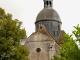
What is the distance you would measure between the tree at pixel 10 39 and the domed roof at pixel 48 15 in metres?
13.3

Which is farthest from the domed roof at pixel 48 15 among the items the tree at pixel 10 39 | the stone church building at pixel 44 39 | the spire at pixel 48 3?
the tree at pixel 10 39

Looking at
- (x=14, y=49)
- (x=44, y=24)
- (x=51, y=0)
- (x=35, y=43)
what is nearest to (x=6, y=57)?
(x=14, y=49)

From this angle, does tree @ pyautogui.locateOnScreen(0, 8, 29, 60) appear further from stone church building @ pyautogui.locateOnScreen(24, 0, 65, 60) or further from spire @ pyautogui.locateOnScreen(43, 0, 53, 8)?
spire @ pyautogui.locateOnScreen(43, 0, 53, 8)

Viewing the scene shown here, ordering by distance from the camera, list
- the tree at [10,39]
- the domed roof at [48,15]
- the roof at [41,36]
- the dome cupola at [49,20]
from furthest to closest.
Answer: the domed roof at [48,15]
the dome cupola at [49,20]
the roof at [41,36]
the tree at [10,39]

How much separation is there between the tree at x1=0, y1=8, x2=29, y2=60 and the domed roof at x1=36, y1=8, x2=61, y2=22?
13299 mm

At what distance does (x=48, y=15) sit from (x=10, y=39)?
15.4 metres

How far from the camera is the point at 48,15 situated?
82.9ft

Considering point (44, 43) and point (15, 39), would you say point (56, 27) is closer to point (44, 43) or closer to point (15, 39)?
point (44, 43)

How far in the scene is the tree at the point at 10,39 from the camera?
1085 centimetres

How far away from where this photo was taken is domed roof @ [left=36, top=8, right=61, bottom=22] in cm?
2512

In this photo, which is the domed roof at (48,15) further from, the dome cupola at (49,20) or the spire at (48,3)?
the spire at (48,3)

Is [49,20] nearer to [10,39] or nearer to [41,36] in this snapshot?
[41,36]

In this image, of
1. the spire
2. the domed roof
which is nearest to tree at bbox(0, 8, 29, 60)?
the domed roof

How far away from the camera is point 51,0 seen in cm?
2603
